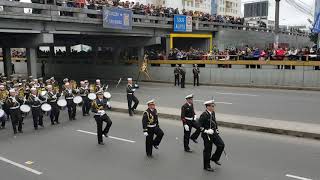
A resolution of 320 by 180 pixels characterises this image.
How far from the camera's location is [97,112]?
41.5 ft

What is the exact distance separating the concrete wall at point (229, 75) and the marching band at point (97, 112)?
40.8 feet

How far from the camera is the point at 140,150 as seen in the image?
1155 cm

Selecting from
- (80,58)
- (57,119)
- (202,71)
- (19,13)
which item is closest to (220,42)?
(202,71)

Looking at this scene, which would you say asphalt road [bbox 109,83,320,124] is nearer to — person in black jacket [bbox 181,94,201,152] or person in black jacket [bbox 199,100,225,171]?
person in black jacket [bbox 181,94,201,152]

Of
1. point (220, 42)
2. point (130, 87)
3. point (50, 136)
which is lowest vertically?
point (50, 136)

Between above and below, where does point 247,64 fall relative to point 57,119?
above

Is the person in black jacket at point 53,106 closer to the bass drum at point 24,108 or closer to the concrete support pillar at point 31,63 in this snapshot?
the bass drum at point 24,108

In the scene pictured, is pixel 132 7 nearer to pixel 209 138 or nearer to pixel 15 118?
pixel 15 118

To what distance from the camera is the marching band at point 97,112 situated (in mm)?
9500

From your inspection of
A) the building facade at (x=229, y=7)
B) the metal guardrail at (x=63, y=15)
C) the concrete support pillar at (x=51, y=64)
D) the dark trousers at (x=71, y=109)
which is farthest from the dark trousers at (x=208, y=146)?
the building facade at (x=229, y=7)

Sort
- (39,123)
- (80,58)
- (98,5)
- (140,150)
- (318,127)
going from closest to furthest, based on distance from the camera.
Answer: (140,150)
(318,127)
(39,123)
(98,5)
(80,58)

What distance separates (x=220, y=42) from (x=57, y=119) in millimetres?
26904

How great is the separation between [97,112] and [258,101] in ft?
34.0

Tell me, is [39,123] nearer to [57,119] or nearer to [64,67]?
[57,119]
